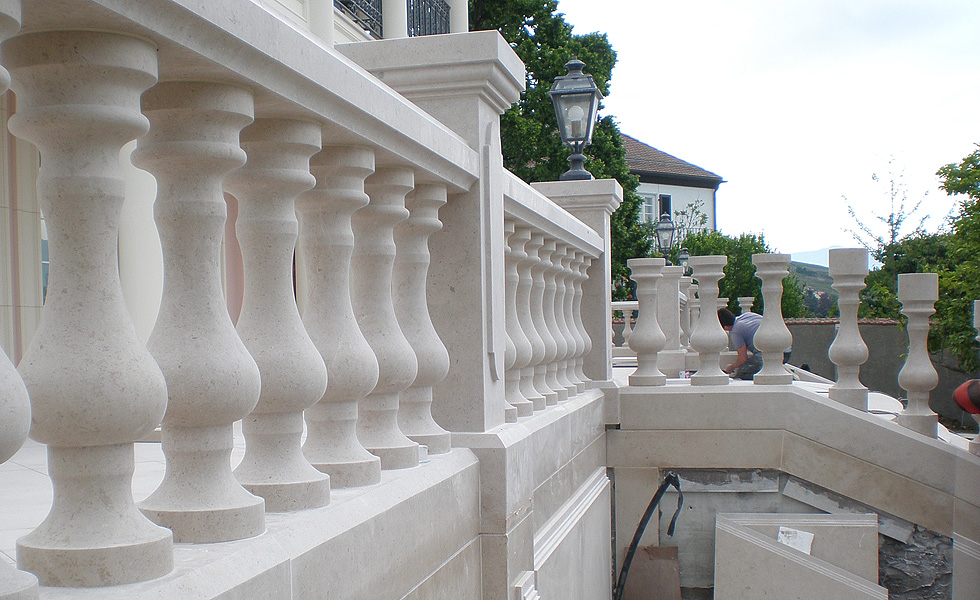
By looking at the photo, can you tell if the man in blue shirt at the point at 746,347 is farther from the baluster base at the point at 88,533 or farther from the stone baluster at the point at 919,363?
the baluster base at the point at 88,533

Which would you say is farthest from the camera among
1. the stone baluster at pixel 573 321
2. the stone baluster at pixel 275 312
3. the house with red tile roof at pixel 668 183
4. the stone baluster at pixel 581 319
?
the house with red tile roof at pixel 668 183

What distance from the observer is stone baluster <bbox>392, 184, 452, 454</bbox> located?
8.70 feet

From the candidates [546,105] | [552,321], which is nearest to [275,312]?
[552,321]

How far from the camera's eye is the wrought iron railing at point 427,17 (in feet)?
41.9

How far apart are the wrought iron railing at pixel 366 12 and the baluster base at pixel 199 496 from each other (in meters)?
9.82

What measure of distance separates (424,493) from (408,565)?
0.68 ft

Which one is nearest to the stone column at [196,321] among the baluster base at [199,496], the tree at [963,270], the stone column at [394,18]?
the baluster base at [199,496]

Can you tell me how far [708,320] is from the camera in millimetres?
5789

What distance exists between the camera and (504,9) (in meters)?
22.2

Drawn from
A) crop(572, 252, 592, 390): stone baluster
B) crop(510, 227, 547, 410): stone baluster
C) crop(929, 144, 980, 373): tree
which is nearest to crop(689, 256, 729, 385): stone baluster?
crop(572, 252, 592, 390): stone baluster

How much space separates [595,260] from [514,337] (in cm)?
234

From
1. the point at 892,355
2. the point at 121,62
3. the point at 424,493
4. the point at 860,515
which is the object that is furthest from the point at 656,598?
the point at 892,355

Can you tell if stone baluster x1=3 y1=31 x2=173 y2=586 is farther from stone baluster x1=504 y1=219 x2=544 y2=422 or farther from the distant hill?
the distant hill

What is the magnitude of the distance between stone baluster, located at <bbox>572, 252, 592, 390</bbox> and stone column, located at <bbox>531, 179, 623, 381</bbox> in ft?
0.20
